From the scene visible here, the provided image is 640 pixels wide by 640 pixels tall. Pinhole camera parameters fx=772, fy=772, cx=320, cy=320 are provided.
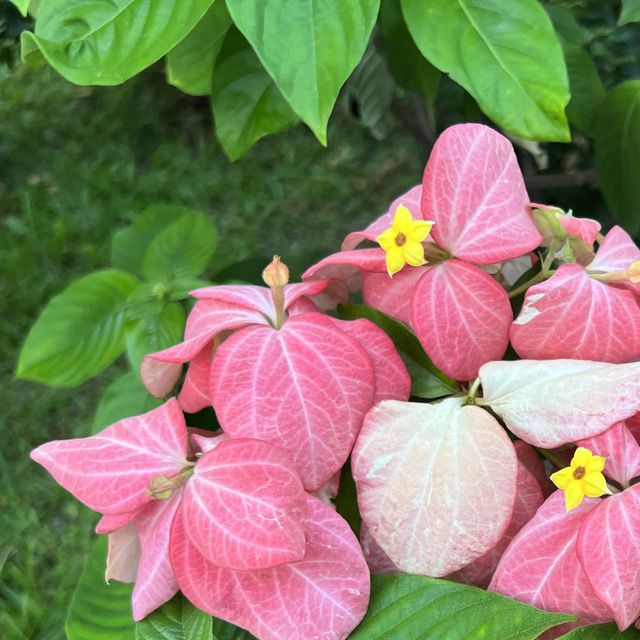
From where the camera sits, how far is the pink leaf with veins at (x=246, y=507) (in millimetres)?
417

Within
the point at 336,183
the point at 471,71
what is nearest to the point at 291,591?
the point at 471,71

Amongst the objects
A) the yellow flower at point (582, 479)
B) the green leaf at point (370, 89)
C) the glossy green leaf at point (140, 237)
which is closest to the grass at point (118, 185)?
the green leaf at point (370, 89)

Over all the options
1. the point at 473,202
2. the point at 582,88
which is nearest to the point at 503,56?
the point at 473,202

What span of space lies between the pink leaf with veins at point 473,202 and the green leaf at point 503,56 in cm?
5

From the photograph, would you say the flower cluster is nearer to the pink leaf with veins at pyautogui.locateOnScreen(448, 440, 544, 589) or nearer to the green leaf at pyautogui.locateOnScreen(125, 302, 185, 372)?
the pink leaf with veins at pyautogui.locateOnScreen(448, 440, 544, 589)

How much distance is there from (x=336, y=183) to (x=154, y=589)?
3.91ft

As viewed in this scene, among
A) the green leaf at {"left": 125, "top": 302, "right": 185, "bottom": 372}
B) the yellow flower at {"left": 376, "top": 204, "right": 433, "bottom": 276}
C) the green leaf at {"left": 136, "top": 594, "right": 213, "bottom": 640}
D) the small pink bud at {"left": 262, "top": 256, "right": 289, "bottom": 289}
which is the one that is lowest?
the green leaf at {"left": 136, "top": 594, "right": 213, "bottom": 640}

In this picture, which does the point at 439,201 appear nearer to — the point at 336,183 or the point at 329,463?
the point at 329,463

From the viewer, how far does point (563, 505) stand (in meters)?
0.44

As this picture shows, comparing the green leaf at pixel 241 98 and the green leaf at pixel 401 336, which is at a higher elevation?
the green leaf at pixel 241 98

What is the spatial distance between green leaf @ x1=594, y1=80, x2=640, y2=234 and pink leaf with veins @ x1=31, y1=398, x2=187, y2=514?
0.56 meters

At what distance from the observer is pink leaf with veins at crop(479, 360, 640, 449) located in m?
0.43

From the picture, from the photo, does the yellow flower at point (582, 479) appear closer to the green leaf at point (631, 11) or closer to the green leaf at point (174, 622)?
the green leaf at point (174, 622)

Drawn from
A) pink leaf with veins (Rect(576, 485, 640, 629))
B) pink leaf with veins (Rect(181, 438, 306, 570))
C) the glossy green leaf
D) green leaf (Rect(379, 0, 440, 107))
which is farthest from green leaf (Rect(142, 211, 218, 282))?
pink leaf with veins (Rect(576, 485, 640, 629))
